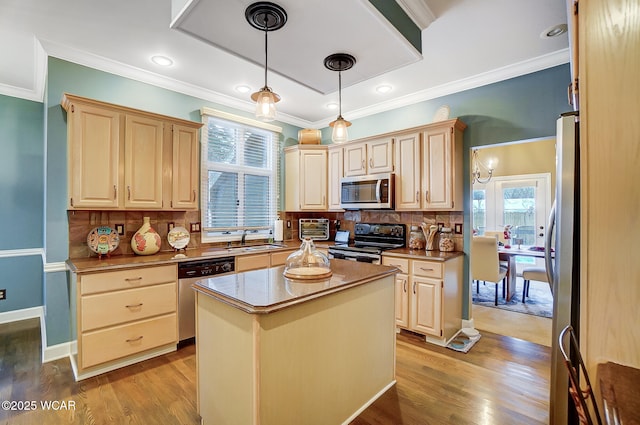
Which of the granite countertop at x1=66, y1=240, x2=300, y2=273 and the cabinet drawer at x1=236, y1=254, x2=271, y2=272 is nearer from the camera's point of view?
the granite countertop at x1=66, y1=240, x2=300, y2=273

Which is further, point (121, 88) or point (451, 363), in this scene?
point (121, 88)

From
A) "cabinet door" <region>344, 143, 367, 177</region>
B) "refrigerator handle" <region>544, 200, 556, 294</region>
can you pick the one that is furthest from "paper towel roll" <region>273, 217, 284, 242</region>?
"refrigerator handle" <region>544, 200, 556, 294</region>

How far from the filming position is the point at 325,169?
4.34m

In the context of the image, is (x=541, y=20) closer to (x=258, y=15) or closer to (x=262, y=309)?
(x=258, y=15)

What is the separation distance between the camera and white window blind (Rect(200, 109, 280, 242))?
370 cm

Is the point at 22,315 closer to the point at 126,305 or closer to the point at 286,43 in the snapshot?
the point at 126,305

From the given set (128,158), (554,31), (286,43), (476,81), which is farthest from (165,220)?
(554,31)

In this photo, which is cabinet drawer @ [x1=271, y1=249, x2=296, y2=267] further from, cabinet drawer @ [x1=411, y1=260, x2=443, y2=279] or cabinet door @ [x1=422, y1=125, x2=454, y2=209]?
cabinet door @ [x1=422, y1=125, x2=454, y2=209]

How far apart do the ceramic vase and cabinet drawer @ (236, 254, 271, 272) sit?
85 centimetres

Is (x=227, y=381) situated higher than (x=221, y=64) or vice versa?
(x=221, y=64)

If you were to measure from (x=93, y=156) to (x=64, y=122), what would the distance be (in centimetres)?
50

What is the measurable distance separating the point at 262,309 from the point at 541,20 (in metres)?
2.97

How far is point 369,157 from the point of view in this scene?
382 cm

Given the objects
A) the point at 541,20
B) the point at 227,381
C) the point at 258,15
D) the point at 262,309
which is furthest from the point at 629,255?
the point at 541,20
